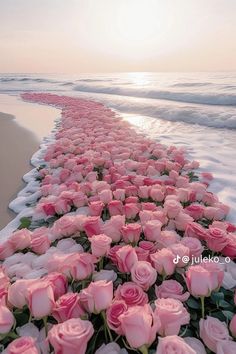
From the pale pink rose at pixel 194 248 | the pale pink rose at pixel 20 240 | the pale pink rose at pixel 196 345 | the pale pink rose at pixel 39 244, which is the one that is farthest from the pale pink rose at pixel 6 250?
the pale pink rose at pixel 196 345

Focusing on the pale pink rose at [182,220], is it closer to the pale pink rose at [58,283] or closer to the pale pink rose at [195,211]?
the pale pink rose at [195,211]

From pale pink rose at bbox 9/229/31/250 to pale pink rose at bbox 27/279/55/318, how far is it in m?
0.86

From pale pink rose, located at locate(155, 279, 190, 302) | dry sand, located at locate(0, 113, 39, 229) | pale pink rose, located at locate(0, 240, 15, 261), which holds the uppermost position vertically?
pale pink rose, located at locate(155, 279, 190, 302)

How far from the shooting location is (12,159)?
605cm

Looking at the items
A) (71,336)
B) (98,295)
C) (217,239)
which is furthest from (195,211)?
(71,336)

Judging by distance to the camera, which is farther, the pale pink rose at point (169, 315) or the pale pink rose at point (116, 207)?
the pale pink rose at point (116, 207)

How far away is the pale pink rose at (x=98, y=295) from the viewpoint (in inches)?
62.9

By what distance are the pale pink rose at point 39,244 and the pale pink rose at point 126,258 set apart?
29.3 inches

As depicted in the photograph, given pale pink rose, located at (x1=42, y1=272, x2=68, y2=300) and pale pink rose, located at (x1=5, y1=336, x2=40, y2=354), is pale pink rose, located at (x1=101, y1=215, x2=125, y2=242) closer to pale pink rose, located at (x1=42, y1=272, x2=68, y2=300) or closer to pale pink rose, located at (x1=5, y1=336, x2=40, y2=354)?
pale pink rose, located at (x1=42, y1=272, x2=68, y2=300)

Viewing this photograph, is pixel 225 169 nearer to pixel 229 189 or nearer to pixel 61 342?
pixel 229 189

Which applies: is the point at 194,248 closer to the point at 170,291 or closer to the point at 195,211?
the point at 170,291

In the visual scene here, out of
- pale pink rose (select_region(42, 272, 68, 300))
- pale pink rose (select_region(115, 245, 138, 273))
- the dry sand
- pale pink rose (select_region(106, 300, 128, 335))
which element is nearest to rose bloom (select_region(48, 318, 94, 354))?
pale pink rose (select_region(106, 300, 128, 335))

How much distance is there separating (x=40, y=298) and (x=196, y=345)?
84cm

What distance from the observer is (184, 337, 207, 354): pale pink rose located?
1.70m
